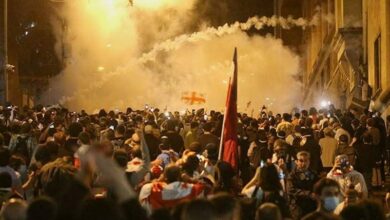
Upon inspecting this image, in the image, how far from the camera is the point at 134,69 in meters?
53.4

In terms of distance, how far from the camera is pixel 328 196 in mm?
9594

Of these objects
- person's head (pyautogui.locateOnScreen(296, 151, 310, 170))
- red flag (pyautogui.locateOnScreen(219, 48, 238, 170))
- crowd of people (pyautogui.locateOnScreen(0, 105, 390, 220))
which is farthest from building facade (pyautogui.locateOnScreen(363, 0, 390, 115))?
person's head (pyautogui.locateOnScreen(296, 151, 310, 170))

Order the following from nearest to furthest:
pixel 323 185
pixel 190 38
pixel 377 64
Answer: pixel 323 185, pixel 377 64, pixel 190 38

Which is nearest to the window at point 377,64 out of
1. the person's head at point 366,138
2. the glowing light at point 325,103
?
the person's head at point 366,138

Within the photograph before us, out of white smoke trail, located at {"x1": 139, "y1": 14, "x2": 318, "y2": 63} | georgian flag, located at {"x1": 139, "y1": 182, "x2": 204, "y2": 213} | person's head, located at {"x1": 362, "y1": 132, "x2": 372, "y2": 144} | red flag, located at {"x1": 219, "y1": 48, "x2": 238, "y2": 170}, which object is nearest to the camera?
georgian flag, located at {"x1": 139, "y1": 182, "x2": 204, "y2": 213}

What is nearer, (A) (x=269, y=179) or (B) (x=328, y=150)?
(A) (x=269, y=179)

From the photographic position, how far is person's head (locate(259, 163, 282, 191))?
9.70 metres

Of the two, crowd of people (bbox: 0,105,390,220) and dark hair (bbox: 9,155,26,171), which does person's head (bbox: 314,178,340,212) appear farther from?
dark hair (bbox: 9,155,26,171)

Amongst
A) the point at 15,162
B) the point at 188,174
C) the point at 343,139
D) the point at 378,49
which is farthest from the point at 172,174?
the point at 378,49

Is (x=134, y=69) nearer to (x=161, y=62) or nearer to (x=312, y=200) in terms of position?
(x=161, y=62)

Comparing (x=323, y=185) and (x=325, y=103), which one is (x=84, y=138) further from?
(x=325, y=103)

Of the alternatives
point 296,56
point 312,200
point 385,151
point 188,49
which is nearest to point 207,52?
point 188,49

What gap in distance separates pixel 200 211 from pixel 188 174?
367 cm

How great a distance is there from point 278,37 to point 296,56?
1.40m
